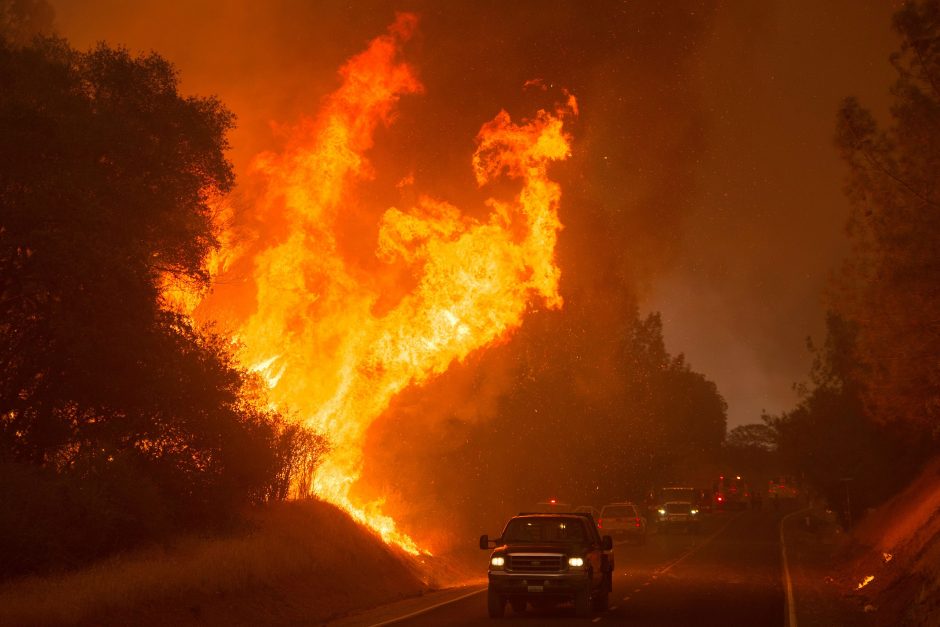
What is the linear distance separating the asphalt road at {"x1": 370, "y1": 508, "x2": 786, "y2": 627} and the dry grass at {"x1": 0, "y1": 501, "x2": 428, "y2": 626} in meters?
2.48

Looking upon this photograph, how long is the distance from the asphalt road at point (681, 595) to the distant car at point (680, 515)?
1370cm

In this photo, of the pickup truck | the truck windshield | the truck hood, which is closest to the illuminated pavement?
the pickup truck

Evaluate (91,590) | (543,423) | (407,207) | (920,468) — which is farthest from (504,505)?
(91,590)

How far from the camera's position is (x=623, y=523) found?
141 feet

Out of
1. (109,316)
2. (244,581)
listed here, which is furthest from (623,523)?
(109,316)

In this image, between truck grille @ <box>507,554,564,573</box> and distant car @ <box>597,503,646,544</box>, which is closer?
truck grille @ <box>507,554,564,573</box>

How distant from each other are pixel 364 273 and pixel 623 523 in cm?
2119

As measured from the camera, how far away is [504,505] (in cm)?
4803

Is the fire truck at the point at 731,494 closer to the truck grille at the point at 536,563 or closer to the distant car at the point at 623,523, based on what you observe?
the distant car at the point at 623,523

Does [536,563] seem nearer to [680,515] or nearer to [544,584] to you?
[544,584]

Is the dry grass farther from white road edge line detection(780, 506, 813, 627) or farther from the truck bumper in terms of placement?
white road edge line detection(780, 506, 813, 627)

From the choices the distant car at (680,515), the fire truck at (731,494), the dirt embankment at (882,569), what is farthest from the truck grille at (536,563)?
the fire truck at (731,494)

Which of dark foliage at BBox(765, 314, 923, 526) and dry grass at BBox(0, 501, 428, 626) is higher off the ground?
dark foliage at BBox(765, 314, 923, 526)

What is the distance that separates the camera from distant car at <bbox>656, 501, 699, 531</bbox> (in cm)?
5581
